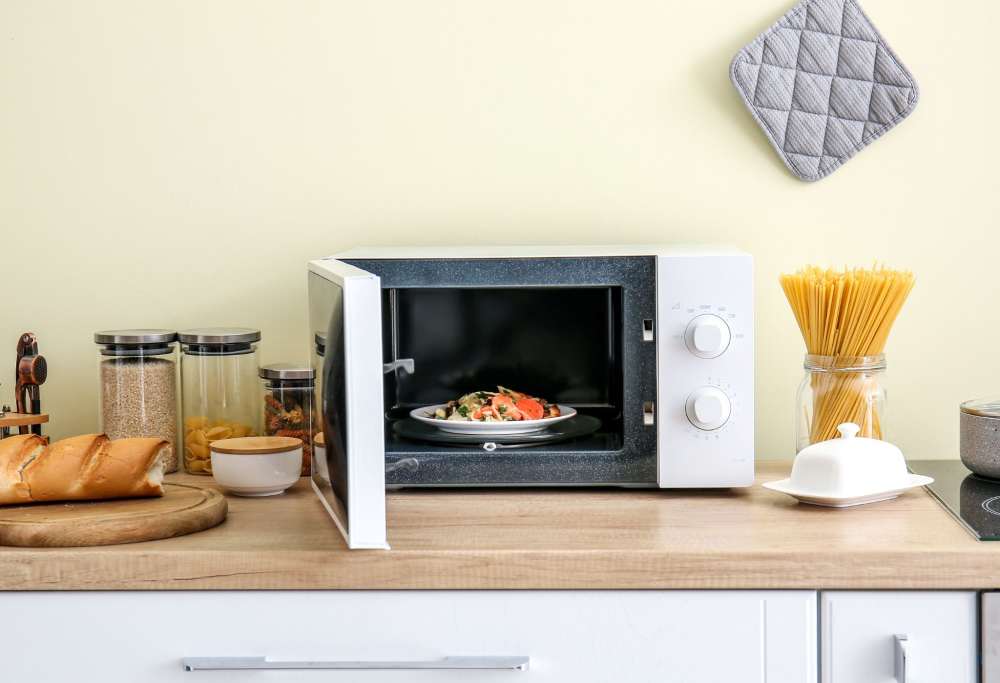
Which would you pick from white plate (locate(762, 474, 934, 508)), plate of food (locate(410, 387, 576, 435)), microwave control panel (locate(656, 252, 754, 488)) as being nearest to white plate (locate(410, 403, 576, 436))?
plate of food (locate(410, 387, 576, 435))

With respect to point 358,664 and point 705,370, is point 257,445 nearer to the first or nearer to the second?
point 358,664

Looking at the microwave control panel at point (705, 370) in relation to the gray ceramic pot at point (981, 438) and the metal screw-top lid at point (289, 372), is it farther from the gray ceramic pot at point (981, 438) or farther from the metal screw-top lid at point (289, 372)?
the metal screw-top lid at point (289, 372)

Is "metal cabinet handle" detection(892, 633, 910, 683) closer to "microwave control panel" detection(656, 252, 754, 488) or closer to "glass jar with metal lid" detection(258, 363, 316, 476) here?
"microwave control panel" detection(656, 252, 754, 488)

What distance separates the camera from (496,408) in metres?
1.28

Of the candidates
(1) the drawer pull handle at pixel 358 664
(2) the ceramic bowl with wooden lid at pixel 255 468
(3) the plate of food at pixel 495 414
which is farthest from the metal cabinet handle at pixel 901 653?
(2) the ceramic bowl with wooden lid at pixel 255 468

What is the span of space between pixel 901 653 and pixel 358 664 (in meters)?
0.52

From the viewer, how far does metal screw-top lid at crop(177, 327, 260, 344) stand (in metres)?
1.37

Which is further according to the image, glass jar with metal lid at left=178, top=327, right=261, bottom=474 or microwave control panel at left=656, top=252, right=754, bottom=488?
glass jar with metal lid at left=178, top=327, right=261, bottom=474

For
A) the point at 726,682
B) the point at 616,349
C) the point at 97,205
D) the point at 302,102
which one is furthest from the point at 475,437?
the point at 97,205

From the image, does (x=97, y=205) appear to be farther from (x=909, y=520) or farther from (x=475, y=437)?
(x=909, y=520)

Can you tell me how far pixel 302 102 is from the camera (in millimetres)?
1504

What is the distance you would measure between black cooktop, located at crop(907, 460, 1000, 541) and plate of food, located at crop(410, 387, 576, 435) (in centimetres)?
45

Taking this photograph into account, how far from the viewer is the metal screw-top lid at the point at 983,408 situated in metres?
1.26

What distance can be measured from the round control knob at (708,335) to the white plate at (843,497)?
6.5 inches
